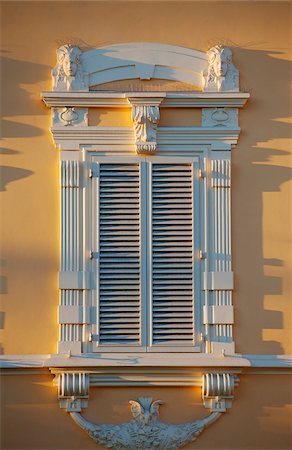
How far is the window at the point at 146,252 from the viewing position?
10180 mm

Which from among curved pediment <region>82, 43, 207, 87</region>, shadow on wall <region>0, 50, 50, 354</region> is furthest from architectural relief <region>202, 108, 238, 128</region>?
shadow on wall <region>0, 50, 50, 354</region>

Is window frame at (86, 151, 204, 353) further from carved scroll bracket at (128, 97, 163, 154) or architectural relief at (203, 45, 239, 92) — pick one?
architectural relief at (203, 45, 239, 92)

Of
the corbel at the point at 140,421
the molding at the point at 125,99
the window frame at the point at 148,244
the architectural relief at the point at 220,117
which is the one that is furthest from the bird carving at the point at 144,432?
the molding at the point at 125,99

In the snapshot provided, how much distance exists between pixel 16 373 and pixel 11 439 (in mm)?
607

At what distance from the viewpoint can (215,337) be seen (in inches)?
399

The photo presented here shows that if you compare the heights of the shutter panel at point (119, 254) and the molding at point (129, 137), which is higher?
the molding at point (129, 137)

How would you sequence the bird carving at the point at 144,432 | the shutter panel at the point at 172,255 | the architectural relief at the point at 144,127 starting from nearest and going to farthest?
the bird carving at the point at 144,432, the shutter panel at the point at 172,255, the architectural relief at the point at 144,127

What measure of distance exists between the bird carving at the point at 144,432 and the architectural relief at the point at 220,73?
120 inches

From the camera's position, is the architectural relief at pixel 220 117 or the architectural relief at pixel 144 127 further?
the architectural relief at pixel 220 117

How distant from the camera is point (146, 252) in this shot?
33.7 ft

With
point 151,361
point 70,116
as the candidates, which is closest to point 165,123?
point 70,116

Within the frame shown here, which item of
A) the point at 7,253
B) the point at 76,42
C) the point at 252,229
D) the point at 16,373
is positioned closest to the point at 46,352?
the point at 16,373

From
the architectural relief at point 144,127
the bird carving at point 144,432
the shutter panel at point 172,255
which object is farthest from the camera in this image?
the architectural relief at point 144,127

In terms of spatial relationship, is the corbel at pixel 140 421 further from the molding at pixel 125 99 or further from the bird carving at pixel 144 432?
the molding at pixel 125 99
